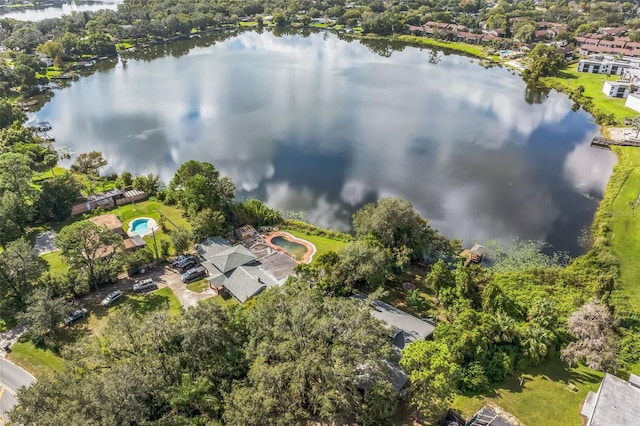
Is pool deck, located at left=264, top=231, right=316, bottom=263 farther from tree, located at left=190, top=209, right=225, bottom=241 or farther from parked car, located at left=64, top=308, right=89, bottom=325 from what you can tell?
parked car, located at left=64, top=308, right=89, bottom=325

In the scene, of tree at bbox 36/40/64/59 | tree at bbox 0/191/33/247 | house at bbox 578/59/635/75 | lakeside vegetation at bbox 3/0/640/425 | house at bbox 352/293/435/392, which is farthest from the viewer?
tree at bbox 36/40/64/59

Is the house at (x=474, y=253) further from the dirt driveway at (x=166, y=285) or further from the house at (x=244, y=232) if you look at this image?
the dirt driveway at (x=166, y=285)

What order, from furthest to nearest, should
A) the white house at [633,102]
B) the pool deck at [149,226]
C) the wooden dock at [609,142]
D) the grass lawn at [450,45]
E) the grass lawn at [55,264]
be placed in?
the grass lawn at [450,45] → the white house at [633,102] → the wooden dock at [609,142] → the pool deck at [149,226] → the grass lawn at [55,264]

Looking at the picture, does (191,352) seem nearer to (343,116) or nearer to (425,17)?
(343,116)

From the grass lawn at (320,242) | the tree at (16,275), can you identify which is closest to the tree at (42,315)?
the tree at (16,275)

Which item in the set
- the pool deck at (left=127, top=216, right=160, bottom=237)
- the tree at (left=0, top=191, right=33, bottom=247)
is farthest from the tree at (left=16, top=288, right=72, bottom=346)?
the pool deck at (left=127, top=216, right=160, bottom=237)

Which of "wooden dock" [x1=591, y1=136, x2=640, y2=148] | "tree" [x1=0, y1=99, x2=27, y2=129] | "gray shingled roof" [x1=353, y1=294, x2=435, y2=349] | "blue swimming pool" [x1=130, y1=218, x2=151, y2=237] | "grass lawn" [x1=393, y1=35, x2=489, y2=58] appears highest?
"grass lawn" [x1=393, y1=35, x2=489, y2=58]

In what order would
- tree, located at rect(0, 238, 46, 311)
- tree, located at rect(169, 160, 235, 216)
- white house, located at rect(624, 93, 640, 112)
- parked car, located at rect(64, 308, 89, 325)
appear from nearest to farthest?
tree, located at rect(0, 238, 46, 311)
parked car, located at rect(64, 308, 89, 325)
tree, located at rect(169, 160, 235, 216)
white house, located at rect(624, 93, 640, 112)
